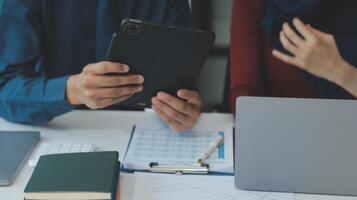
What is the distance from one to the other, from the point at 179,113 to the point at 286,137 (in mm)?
357

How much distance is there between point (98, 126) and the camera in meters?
1.19

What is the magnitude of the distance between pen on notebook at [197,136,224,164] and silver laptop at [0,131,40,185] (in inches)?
15.2

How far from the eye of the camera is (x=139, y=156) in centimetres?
102

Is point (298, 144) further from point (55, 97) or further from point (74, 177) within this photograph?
point (55, 97)

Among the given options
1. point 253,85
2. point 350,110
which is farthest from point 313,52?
point 350,110

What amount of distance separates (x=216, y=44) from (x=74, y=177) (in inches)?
61.8

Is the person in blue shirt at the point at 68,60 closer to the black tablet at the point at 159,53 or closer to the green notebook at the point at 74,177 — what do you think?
the black tablet at the point at 159,53

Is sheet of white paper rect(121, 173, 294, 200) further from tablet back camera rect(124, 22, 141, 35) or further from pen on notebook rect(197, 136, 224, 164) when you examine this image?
tablet back camera rect(124, 22, 141, 35)

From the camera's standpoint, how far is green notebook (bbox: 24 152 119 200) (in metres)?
0.81

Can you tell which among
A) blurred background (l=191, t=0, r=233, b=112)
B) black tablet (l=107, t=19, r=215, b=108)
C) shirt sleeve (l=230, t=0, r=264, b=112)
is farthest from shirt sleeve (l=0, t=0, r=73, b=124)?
blurred background (l=191, t=0, r=233, b=112)

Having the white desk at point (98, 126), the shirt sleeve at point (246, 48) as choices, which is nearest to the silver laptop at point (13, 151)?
the white desk at point (98, 126)

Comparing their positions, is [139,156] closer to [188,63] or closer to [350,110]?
[188,63]

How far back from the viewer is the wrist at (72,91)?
1.10m

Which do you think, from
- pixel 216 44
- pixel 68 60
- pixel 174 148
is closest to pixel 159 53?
pixel 174 148
